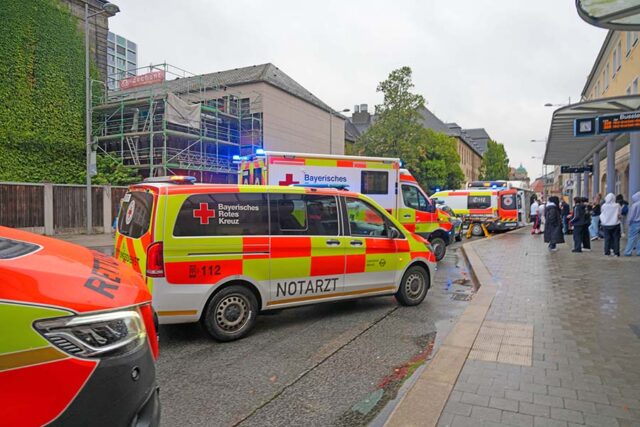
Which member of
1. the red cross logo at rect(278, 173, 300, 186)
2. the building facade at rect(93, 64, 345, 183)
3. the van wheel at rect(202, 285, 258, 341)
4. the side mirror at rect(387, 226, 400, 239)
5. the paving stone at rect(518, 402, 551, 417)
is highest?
the building facade at rect(93, 64, 345, 183)

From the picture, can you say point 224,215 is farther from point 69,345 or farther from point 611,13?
point 611,13

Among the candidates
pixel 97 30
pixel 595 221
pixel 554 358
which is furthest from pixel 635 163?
pixel 97 30

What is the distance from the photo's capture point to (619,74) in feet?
82.0

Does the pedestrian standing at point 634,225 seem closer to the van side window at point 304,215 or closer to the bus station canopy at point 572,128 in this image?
the bus station canopy at point 572,128

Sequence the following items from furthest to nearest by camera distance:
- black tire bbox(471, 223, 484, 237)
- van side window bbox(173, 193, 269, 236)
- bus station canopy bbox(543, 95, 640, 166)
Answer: black tire bbox(471, 223, 484, 237) < bus station canopy bbox(543, 95, 640, 166) < van side window bbox(173, 193, 269, 236)

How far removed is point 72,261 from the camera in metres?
2.12

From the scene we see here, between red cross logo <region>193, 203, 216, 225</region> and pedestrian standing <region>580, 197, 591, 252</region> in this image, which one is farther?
pedestrian standing <region>580, 197, 591, 252</region>

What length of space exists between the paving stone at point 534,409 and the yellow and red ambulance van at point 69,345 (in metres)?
2.57

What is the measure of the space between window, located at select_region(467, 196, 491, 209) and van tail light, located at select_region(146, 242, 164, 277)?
21.5 meters

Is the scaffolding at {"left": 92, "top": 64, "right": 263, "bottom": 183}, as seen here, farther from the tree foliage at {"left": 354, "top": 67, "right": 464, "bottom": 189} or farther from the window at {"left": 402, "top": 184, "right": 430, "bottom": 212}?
the window at {"left": 402, "top": 184, "right": 430, "bottom": 212}

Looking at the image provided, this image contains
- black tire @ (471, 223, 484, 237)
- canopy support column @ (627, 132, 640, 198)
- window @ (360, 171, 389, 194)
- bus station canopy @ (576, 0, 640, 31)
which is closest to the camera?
bus station canopy @ (576, 0, 640, 31)

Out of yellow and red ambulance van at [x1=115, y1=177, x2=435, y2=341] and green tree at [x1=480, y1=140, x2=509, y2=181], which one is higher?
green tree at [x1=480, y1=140, x2=509, y2=181]

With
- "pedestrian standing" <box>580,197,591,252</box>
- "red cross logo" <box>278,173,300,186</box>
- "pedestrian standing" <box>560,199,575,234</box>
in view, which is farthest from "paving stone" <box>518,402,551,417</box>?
"pedestrian standing" <box>560,199,575,234</box>

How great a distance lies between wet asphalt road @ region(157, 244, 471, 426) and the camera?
347 cm
